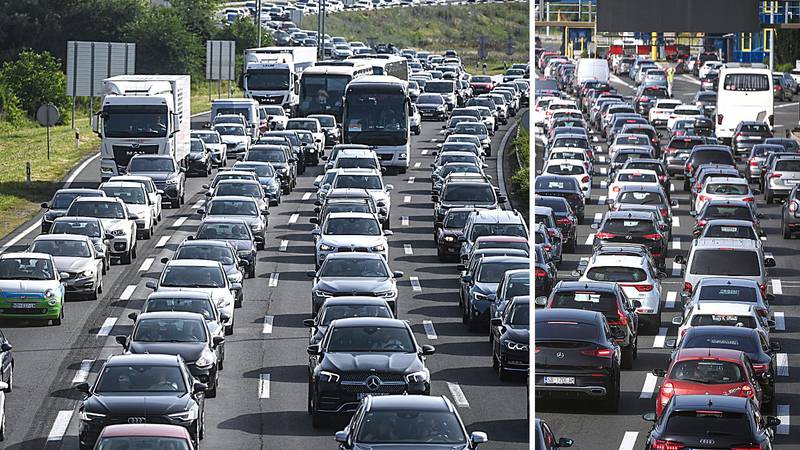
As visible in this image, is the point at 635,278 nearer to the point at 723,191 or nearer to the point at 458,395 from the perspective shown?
the point at 458,395

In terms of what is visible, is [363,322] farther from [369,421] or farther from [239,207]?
[239,207]

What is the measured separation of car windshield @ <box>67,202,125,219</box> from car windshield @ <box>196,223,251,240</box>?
118 inches

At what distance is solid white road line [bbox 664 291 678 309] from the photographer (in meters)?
41.2

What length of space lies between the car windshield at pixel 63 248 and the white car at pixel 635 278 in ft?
38.6

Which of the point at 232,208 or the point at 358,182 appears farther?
the point at 358,182

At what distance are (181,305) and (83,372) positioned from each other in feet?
7.55

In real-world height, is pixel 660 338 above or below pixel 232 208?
below

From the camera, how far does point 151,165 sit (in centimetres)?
5906

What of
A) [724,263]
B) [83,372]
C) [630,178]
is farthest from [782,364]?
[630,178]

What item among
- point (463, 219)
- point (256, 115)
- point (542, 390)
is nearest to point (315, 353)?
point (542, 390)

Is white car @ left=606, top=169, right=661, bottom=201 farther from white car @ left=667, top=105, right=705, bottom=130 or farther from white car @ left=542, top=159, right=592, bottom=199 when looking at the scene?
white car @ left=667, top=105, right=705, bottom=130

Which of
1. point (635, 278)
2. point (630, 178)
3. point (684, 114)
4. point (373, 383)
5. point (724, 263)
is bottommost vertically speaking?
point (373, 383)

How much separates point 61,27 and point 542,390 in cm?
11756

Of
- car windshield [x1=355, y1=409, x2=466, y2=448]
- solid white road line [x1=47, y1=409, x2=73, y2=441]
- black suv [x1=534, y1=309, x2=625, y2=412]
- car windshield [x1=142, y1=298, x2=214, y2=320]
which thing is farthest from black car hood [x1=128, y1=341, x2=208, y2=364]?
car windshield [x1=355, y1=409, x2=466, y2=448]
